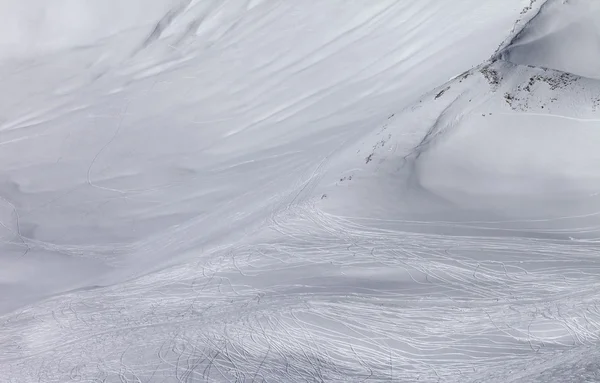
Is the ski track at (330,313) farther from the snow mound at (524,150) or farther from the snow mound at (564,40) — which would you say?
the snow mound at (564,40)

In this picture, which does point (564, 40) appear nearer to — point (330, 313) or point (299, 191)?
point (299, 191)

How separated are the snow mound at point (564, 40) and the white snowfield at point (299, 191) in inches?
0.4

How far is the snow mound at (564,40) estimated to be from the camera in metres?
2.58

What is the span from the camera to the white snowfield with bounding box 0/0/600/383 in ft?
8.30

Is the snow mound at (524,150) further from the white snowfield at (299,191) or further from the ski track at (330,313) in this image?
the ski track at (330,313)

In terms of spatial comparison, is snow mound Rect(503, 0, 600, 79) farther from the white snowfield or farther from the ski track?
the ski track

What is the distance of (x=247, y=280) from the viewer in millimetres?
2709

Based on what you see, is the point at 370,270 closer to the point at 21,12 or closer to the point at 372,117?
the point at 372,117

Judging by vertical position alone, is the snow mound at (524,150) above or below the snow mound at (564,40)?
below

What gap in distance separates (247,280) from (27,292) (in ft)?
4.02

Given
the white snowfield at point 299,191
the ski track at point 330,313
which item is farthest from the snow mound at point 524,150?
the ski track at point 330,313

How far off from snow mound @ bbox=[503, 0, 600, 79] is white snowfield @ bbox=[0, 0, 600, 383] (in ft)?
0.04

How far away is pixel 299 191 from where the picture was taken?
282 cm

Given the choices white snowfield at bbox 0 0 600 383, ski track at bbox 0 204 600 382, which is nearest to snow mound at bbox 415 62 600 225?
white snowfield at bbox 0 0 600 383
